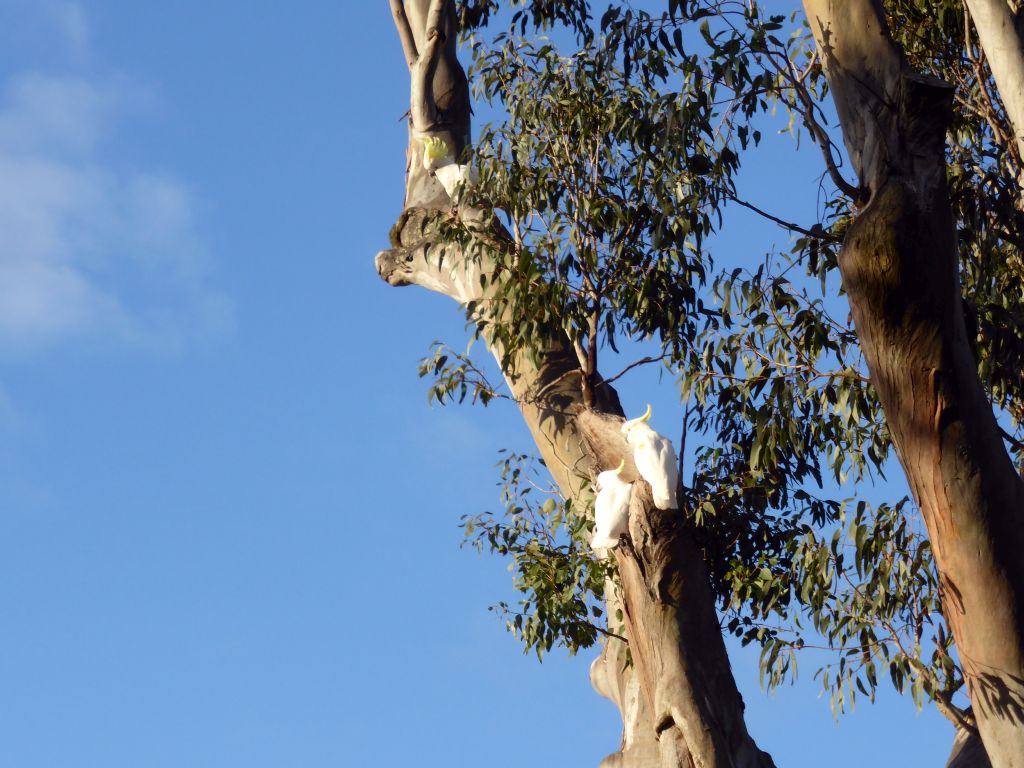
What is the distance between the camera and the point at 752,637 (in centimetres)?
672

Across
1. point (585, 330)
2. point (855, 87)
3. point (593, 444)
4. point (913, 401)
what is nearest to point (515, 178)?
point (585, 330)

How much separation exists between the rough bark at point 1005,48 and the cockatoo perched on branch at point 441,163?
9.70ft

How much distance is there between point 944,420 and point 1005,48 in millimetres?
1956

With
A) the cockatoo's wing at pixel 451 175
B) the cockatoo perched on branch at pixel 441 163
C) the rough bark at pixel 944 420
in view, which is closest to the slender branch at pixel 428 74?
the cockatoo perched on branch at pixel 441 163

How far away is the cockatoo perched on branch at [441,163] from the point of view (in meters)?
7.72

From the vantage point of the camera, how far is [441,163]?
26.0 ft

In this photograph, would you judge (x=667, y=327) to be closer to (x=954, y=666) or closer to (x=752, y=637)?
(x=752, y=637)

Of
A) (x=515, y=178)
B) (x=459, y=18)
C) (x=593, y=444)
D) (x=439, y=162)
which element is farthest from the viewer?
(x=459, y=18)

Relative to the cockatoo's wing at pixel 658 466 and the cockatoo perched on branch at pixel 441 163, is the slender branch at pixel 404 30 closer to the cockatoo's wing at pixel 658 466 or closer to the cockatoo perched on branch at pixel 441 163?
the cockatoo perched on branch at pixel 441 163

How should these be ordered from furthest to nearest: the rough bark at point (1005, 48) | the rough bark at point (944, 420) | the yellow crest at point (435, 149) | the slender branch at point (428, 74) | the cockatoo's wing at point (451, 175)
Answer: the slender branch at point (428, 74) < the yellow crest at point (435, 149) < the cockatoo's wing at point (451, 175) < the rough bark at point (1005, 48) < the rough bark at point (944, 420)

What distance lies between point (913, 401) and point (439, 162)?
13.2 ft

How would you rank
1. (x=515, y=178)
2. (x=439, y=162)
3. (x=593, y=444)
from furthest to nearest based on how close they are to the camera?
(x=439, y=162)
(x=515, y=178)
(x=593, y=444)

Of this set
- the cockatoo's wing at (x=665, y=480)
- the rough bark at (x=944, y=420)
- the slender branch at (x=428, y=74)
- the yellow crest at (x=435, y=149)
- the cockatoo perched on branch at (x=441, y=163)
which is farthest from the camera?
the slender branch at (x=428, y=74)

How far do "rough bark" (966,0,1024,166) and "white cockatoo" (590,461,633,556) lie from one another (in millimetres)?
2142
